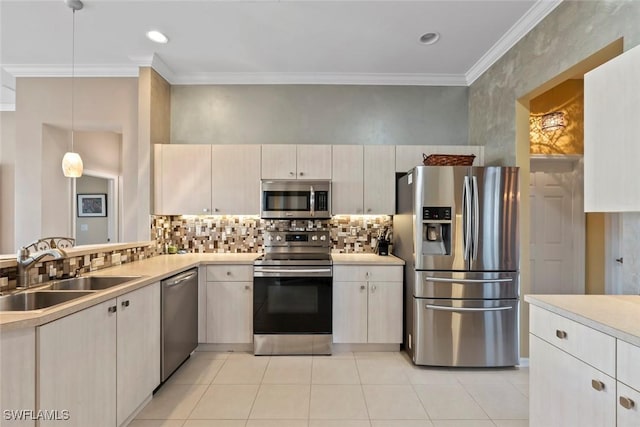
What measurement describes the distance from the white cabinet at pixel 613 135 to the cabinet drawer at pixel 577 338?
594 mm

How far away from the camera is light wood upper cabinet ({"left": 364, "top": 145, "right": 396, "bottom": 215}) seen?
3.35 metres

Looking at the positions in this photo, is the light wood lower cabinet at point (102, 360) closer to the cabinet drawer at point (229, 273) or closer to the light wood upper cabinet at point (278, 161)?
the cabinet drawer at point (229, 273)

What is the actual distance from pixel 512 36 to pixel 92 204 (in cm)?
541

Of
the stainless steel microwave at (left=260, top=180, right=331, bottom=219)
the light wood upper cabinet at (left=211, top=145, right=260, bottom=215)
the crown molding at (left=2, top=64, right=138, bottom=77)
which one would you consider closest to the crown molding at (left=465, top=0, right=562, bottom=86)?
the stainless steel microwave at (left=260, top=180, right=331, bottom=219)

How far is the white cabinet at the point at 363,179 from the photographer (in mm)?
3344

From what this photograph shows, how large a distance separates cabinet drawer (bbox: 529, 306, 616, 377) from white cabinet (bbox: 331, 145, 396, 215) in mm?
1875

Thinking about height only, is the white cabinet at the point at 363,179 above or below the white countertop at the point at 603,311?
above

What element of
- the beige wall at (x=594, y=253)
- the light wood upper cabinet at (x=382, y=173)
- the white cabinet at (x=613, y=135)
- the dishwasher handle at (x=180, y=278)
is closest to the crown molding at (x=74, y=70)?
the dishwasher handle at (x=180, y=278)

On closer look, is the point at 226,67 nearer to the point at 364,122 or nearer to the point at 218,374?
the point at 364,122

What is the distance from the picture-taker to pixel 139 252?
3.09 m

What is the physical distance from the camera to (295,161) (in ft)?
11.0

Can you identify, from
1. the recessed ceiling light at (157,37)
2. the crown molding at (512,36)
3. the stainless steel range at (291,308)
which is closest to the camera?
the crown molding at (512,36)

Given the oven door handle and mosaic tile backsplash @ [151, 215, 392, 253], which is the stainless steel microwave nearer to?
mosaic tile backsplash @ [151, 215, 392, 253]

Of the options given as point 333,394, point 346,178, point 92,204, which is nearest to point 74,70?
point 92,204
